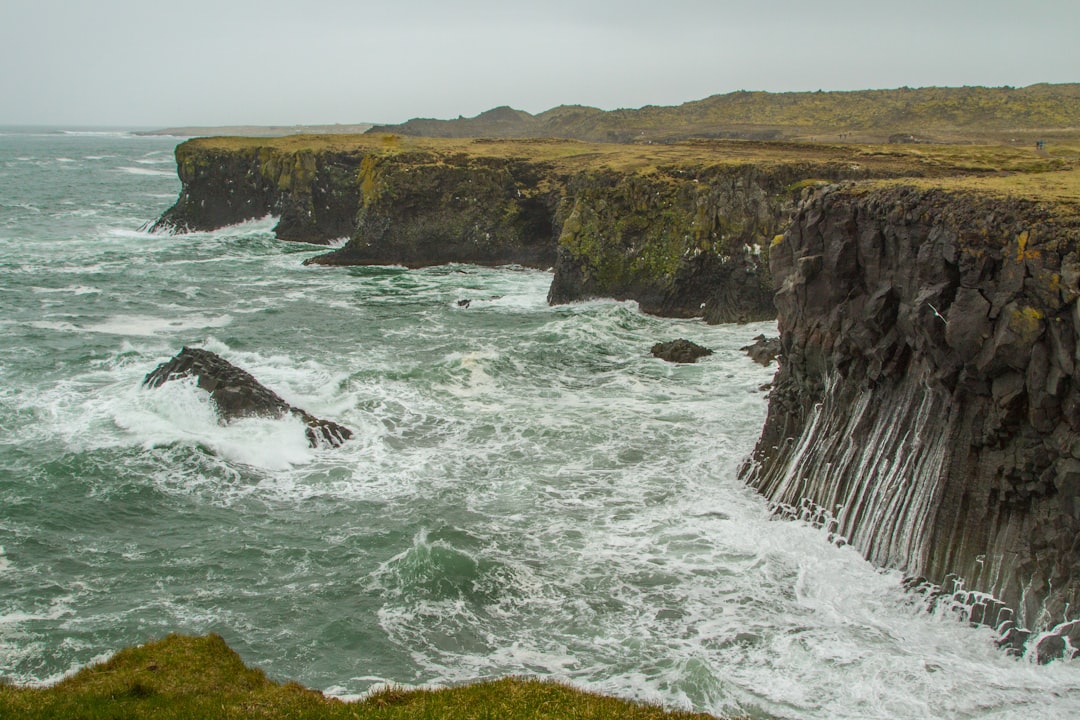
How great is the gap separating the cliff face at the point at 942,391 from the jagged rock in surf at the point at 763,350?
12.2 m

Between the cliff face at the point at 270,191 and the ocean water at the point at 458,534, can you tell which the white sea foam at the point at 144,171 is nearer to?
the cliff face at the point at 270,191

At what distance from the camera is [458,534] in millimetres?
23297

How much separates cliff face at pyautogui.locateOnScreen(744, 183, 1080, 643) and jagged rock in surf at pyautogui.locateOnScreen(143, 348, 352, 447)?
47.5 feet

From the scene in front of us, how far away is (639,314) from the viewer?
161 feet

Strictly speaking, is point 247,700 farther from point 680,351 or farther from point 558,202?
point 558,202

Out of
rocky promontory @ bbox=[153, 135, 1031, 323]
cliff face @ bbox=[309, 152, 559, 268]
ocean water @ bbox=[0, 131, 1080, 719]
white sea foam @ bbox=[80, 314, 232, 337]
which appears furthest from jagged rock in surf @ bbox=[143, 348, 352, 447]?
cliff face @ bbox=[309, 152, 559, 268]

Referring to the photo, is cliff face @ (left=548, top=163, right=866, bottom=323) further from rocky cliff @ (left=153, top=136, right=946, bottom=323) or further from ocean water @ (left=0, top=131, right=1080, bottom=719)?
ocean water @ (left=0, top=131, right=1080, bottom=719)

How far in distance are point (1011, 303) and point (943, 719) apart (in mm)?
8652

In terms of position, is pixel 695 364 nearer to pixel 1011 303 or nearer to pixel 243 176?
pixel 1011 303

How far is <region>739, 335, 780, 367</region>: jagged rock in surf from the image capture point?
1508 inches

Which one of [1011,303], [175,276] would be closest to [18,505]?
[1011,303]

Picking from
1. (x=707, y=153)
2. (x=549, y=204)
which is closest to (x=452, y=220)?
(x=549, y=204)

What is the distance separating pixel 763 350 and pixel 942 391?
18337 mm

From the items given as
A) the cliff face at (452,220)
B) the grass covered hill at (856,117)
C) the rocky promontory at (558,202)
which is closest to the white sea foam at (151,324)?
the rocky promontory at (558,202)
